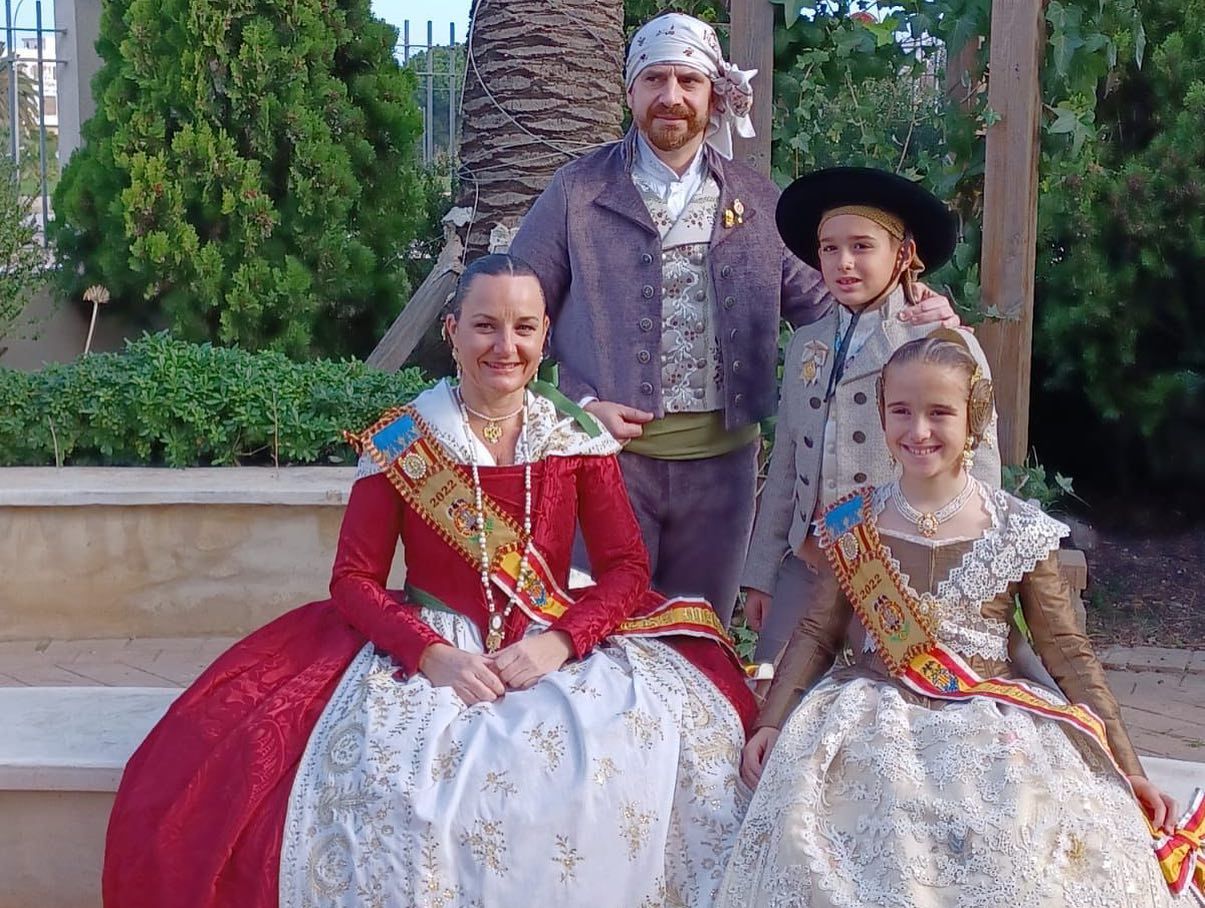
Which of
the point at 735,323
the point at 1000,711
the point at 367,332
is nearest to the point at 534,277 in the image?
the point at 735,323

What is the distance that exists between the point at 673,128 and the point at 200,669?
2.62m

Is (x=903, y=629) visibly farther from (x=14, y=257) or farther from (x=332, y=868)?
(x=14, y=257)

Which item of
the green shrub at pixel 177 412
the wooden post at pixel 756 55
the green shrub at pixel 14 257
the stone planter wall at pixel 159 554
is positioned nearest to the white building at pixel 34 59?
the green shrub at pixel 14 257

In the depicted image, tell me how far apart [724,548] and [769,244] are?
72cm

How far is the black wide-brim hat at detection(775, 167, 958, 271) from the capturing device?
280cm

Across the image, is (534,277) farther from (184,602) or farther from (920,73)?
(184,602)

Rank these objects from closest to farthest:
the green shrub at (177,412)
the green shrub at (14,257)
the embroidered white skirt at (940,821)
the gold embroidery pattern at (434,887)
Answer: the embroidered white skirt at (940,821), the gold embroidery pattern at (434,887), the green shrub at (177,412), the green shrub at (14,257)

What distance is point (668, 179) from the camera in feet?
10.6

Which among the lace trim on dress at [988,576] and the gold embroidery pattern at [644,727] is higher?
the lace trim on dress at [988,576]

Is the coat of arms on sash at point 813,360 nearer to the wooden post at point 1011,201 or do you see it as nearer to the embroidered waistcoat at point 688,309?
the embroidered waistcoat at point 688,309

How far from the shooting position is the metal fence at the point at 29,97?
7320mm

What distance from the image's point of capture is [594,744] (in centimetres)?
244

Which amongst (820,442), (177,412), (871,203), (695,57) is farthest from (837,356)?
(177,412)

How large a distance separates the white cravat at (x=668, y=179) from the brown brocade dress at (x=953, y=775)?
101 centimetres
